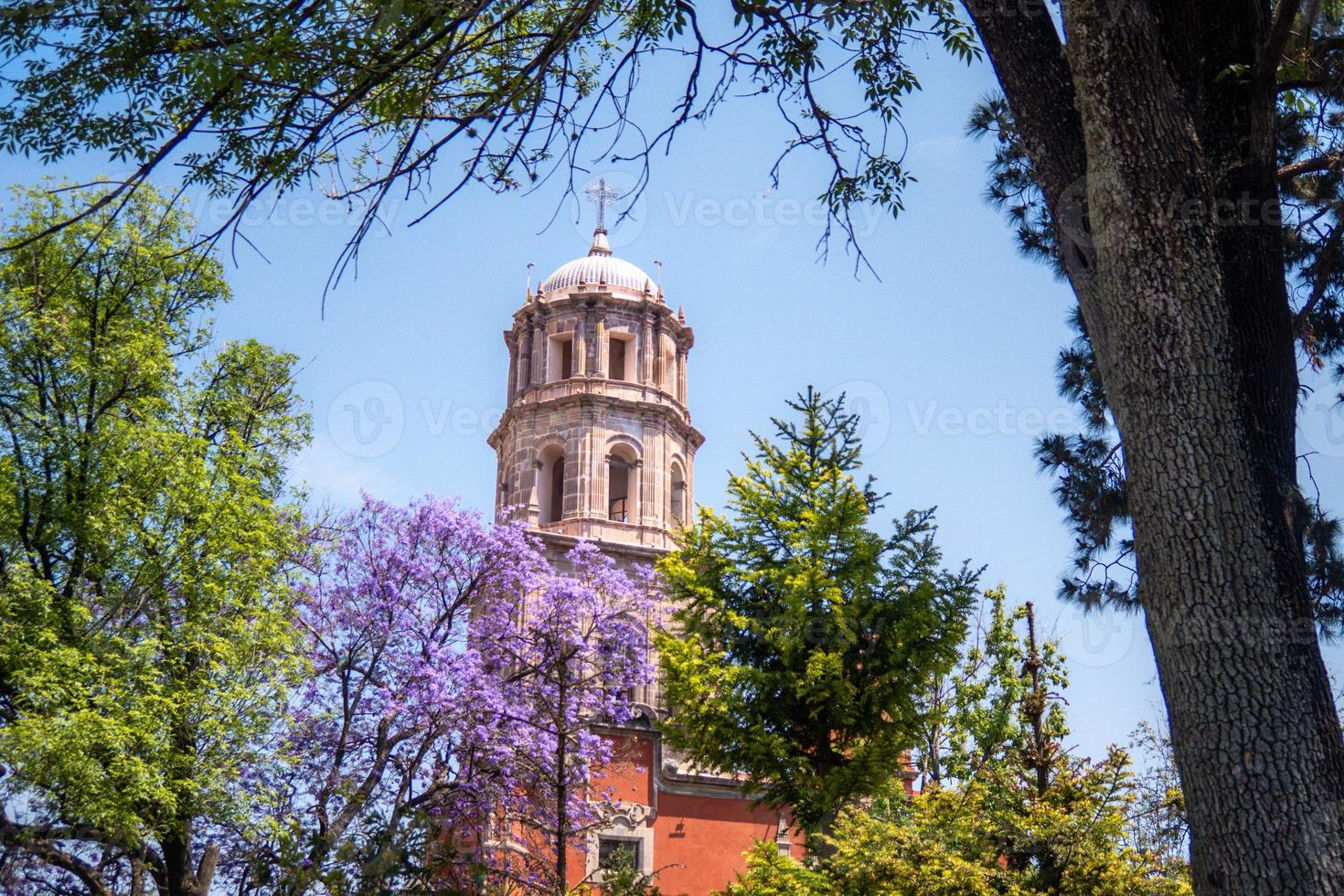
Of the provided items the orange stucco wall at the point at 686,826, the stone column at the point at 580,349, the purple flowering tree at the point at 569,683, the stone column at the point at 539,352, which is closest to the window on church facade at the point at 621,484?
the stone column at the point at 580,349

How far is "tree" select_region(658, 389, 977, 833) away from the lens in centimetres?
1541

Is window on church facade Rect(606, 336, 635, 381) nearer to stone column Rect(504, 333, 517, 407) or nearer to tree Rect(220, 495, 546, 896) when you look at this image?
stone column Rect(504, 333, 517, 407)

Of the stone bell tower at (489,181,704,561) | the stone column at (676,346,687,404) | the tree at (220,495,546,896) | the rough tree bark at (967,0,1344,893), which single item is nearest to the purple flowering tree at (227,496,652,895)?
the tree at (220,495,546,896)

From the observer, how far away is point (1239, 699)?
13.2 feet

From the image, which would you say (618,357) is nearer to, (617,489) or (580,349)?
(580,349)

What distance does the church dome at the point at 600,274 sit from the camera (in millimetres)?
32406

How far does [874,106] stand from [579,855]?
1977cm

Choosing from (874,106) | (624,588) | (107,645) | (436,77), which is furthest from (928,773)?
(436,77)

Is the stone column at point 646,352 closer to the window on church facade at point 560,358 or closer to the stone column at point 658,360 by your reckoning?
the stone column at point 658,360

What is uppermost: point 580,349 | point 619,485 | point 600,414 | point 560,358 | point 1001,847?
point 560,358

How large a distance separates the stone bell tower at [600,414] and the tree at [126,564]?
1398cm

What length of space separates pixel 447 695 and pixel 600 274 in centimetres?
1503

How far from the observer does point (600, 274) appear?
32.5 meters

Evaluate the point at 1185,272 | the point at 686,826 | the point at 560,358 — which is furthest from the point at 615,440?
the point at 1185,272
